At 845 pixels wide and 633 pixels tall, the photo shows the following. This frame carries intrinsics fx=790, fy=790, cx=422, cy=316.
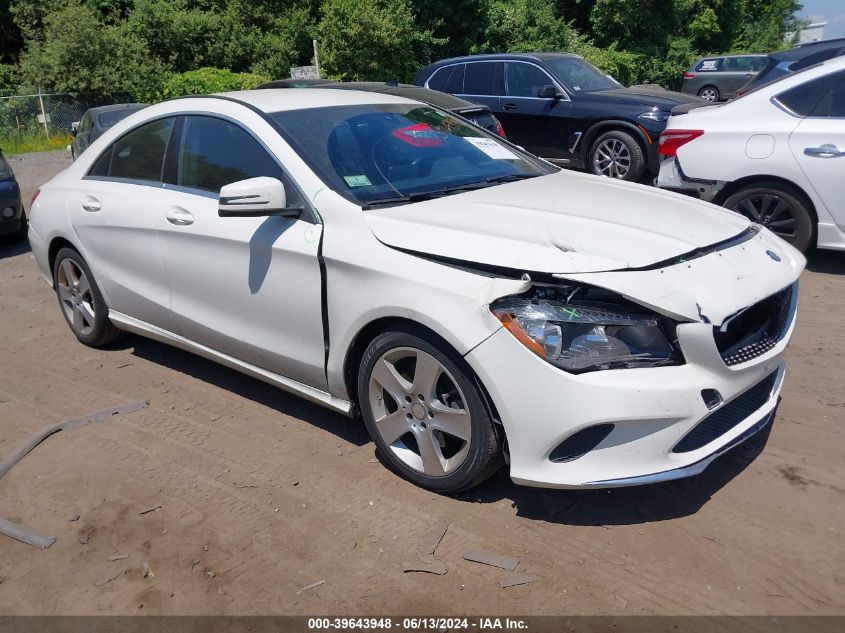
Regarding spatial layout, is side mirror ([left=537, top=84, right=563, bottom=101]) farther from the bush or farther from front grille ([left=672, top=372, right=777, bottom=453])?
the bush

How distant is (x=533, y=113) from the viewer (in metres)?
10.7

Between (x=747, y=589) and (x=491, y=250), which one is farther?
(x=491, y=250)

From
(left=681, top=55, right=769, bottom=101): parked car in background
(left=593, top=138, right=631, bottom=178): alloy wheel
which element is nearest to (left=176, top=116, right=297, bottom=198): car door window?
(left=593, top=138, right=631, bottom=178): alloy wheel

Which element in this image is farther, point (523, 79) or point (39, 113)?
point (39, 113)

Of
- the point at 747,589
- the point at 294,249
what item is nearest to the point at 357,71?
the point at 294,249

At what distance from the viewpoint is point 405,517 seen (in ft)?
11.2

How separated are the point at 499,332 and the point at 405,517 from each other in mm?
968

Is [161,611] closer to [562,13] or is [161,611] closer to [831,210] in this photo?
[831,210]

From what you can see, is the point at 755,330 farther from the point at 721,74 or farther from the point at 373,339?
the point at 721,74

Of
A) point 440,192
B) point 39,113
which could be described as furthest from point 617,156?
point 39,113

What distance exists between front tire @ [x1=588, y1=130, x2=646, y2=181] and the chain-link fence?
704 inches

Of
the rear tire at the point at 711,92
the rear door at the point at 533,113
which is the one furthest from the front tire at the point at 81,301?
the rear tire at the point at 711,92

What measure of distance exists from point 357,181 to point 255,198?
0.51 meters

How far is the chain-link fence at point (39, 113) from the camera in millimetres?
21766
